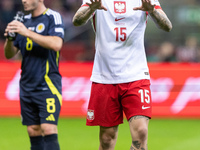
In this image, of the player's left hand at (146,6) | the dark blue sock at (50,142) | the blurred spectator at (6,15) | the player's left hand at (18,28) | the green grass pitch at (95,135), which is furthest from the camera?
the blurred spectator at (6,15)

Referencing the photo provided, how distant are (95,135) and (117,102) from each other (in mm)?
4060

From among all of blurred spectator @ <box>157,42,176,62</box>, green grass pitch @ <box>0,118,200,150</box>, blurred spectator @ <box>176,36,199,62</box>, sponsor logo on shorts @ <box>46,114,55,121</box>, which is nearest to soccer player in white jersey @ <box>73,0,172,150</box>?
sponsor logo on shorts @ <box>46,114,55,121</box>

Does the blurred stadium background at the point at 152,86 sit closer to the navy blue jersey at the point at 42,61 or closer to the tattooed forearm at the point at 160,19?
the navy blue jersey at the point at 42,61

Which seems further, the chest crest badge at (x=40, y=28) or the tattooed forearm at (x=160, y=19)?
the chest crest badge at (x=40, y=28)

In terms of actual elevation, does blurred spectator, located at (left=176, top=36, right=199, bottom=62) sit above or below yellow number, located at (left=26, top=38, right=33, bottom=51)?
below

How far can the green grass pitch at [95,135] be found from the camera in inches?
331

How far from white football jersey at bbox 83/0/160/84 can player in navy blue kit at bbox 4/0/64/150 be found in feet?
2.43

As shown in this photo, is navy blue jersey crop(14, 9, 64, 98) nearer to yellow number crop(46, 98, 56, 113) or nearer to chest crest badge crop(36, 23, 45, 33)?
chest crest badge crop(36, 23, 45, 33)

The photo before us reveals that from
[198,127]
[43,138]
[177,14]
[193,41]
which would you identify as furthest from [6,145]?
[177,14]

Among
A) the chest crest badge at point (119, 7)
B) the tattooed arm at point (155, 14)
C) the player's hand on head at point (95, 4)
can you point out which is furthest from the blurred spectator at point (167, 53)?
the player's hand on head at point (95, 4)

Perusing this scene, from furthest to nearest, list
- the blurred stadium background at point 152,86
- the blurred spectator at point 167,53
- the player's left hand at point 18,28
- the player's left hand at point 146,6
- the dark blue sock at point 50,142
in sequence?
1. the blurred spectator at point 167,53
2. the blurred stadium background at point 152,86
3. the dark blue sock at point 50,142
4. the player's left hand at point 18,28
5. the player's left hand at point 146,6

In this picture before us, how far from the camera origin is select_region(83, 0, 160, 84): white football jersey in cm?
548

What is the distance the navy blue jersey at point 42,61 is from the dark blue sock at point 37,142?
0.56 meters

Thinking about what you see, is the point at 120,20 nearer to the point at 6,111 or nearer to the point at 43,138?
the point at 43,138
